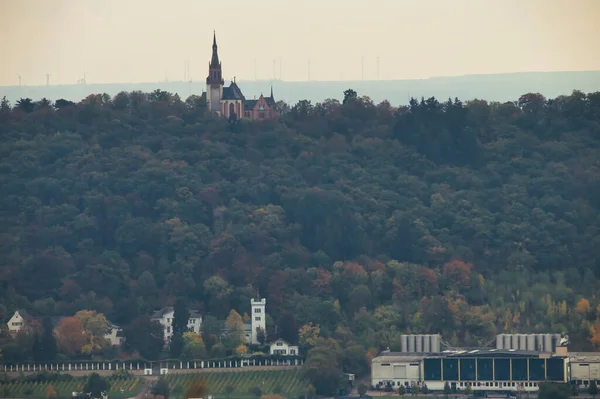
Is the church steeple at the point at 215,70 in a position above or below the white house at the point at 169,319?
above

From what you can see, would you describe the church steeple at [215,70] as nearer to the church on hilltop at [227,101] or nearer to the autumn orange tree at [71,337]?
the church on hilltop at [227,101]

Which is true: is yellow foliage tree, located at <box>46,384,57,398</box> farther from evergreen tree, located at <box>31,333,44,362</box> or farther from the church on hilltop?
the church on hilltop

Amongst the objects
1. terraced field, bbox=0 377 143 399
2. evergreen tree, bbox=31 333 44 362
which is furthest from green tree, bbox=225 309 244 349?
evergreen tree, bbox=31 333 44 362

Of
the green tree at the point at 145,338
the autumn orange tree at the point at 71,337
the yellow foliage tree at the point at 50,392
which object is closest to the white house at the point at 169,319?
the green tree at the point at 145,338

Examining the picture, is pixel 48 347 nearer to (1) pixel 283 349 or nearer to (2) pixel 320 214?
(1) pixel 283 349

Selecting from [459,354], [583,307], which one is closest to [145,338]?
[459,354]

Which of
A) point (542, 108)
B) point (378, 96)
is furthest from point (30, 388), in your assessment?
point (378, 96)
